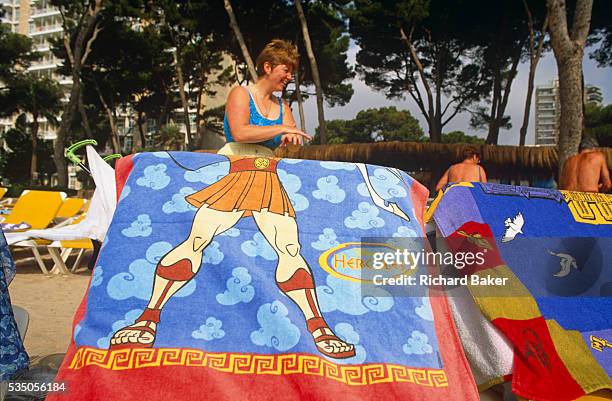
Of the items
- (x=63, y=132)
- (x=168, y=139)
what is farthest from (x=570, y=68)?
(x=168, y=139)

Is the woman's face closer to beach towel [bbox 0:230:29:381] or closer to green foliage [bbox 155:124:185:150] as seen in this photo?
beach towel [bbox 0:230:29:381]

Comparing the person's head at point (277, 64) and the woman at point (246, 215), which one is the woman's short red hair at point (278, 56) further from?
the woman at point (246, 215)

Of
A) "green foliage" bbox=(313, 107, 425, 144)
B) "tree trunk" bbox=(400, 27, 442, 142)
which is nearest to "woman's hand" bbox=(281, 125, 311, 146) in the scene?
"tree trunk" bbox=(400, 27, 442, 142)

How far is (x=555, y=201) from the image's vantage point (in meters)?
2.15

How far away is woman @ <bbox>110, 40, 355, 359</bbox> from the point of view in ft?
4.68

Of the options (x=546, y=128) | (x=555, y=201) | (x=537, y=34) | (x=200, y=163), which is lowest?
(x=546, y=128)

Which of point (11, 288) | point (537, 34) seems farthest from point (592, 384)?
point (537, 34)

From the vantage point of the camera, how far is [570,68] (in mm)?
7699

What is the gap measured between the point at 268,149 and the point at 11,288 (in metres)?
4.00

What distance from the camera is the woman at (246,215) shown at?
4.68ft

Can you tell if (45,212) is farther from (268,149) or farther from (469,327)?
(469,327)

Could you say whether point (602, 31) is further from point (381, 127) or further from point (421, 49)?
point (381, 127)

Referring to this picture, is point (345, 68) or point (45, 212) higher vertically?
point (345, 68)

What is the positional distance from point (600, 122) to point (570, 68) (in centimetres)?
2038
